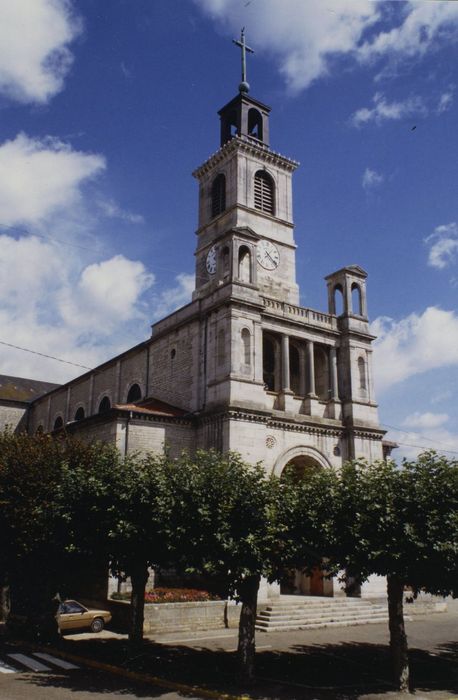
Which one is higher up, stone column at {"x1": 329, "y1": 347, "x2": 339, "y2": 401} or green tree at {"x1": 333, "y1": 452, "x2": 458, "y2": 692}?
stone column at {"x1": 329, "y1": 347, "x2": 339, "y2": 401}

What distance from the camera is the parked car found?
20.7 metres

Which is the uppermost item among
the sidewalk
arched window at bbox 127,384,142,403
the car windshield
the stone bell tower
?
the stone bell tower

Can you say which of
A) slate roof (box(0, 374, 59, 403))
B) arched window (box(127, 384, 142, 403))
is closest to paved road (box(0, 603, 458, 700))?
arched window (box(127, 384, 142, 403))

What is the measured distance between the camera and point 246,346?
1120 inches

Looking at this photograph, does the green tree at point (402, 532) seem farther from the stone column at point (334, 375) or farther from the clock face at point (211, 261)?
the clock face at point (211, 261)

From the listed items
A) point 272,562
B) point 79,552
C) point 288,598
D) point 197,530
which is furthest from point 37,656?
point 288,598

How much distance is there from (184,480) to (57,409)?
31342mm

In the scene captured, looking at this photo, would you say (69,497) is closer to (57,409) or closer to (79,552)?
(79,552)

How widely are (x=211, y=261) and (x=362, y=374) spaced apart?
1076cm

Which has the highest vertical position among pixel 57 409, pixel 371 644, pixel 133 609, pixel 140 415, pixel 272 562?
pixel 57 409

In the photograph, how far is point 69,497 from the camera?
17625 mm

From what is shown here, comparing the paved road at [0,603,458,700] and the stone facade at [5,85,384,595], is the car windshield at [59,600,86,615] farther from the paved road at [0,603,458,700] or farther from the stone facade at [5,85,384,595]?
the stone facade at [5,85,384,595]

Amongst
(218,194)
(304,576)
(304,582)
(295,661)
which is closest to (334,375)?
(304,576)

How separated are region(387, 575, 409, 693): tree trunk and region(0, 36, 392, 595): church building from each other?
1192 centimetres
